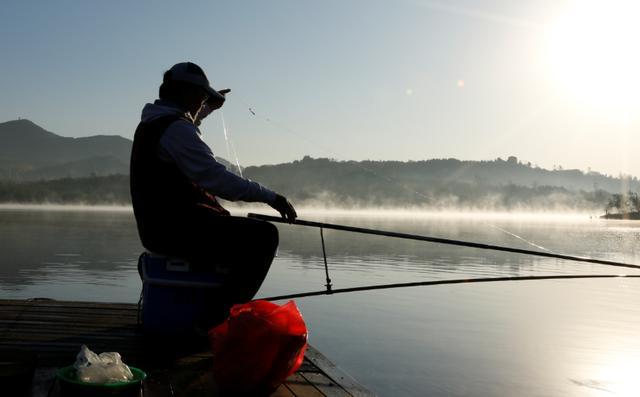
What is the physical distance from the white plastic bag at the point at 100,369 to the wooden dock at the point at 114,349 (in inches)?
15.7

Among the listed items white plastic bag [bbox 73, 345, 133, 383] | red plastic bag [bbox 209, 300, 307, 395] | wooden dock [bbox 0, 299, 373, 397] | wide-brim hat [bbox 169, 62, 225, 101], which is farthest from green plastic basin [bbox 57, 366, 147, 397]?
wide-brim hat [bbox 169, 62, 225, 101]

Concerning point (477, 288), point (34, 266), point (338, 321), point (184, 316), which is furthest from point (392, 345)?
point (34, 266)

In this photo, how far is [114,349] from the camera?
16.1ft

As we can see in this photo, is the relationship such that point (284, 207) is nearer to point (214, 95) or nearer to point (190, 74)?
point (214, 95)

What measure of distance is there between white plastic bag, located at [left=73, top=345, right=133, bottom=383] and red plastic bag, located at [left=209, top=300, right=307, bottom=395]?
0.65 m

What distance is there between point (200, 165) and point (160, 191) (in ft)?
1.21

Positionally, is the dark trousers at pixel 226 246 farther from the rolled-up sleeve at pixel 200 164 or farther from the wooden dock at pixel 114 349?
the wooden dock at pixel 114 349

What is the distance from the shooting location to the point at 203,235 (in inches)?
187

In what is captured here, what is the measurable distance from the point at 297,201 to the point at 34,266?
17048 centimetres

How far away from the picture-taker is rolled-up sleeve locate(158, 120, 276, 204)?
15.0ft

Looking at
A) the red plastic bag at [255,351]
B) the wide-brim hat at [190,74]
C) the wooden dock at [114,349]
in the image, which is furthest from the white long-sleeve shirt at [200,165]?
the wooden dock at [114,349]

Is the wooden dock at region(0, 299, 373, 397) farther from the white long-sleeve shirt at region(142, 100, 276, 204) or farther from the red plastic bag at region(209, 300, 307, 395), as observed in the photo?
the white long-sleeve shirt at region(142, 100, 276, 204)

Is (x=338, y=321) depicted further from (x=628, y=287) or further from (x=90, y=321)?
(x=628, y=287)

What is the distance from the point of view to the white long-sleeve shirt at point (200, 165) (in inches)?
181
